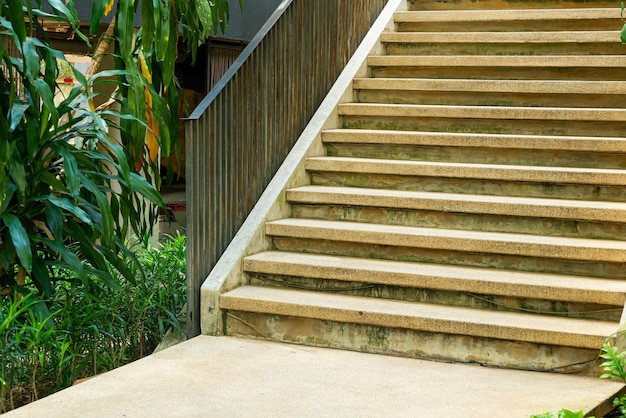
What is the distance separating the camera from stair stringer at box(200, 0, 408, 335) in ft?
14.6

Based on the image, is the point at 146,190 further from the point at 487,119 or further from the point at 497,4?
the point at 497,4

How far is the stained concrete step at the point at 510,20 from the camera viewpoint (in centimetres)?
605

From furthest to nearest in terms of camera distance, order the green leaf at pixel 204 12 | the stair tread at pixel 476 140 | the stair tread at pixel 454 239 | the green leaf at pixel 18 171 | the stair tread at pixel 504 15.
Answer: the stair tread at pixel 504 15 < the stair tread at pixel 476 140 < the green leaf at pixel 204 12 < the stair tread at pixel 454 239 < the green leaf at pixel 18 171

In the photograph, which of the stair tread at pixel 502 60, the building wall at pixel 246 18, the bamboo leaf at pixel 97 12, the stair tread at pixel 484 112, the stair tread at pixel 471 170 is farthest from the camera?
the building wall at pixel 246 18

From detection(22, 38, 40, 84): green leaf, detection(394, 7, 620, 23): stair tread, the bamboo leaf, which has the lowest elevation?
detection(22, 38, 40, 84): green leaf

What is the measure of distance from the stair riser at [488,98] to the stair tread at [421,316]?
6.12 ft

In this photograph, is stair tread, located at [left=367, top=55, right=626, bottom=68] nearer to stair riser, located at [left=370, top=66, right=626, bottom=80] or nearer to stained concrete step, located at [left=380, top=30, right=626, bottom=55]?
stair riser, located at [left=370, top=66, right=626, bottom=80]

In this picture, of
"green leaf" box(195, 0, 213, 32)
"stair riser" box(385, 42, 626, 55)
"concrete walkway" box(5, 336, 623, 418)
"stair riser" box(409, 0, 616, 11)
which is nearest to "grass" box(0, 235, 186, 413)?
"concrete walkway" box(5, 336, 623, 418)

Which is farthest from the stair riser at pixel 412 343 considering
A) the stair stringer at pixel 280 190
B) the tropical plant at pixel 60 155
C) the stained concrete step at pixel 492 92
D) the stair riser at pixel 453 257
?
the stained concrete step at pixel 492 92

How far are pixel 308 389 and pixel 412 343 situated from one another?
2.32 ft

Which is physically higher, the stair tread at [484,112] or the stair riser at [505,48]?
the stair riser at [505,48]

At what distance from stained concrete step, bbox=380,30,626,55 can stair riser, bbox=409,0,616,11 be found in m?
0.60

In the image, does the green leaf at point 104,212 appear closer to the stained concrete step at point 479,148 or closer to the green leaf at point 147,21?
the green leaf at point 147,21

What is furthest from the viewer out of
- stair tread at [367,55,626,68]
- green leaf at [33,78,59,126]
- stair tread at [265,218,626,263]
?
stair tread at [367,55,626,68]
